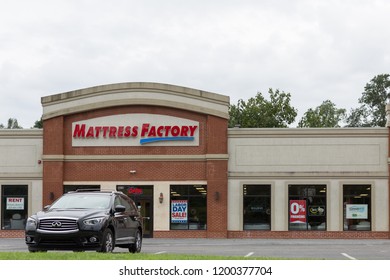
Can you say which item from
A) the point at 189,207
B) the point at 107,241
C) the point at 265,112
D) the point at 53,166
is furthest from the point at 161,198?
the point at 265,112

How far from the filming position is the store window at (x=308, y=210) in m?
40.7

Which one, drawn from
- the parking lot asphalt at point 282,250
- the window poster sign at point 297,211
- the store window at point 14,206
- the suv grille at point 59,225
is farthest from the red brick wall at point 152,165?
the suv grille at point 59,225

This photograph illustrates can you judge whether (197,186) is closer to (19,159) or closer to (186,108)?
(186,108)

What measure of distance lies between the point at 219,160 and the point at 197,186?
178 cm

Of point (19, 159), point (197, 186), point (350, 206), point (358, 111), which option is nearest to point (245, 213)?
point (197, 186)

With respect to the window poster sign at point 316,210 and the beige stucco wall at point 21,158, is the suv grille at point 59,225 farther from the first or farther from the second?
the window poster sign at point 316,210

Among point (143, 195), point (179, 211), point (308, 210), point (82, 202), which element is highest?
point (82, 202)

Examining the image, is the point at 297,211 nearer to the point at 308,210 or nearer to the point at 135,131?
the point at 308,210

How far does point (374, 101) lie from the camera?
331ft

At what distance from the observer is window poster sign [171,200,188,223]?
134 ft

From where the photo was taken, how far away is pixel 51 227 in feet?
64.0

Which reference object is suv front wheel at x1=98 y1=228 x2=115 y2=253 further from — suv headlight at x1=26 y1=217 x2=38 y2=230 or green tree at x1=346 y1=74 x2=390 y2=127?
green tree at x1=346 y1=74 x2=390 y2=127

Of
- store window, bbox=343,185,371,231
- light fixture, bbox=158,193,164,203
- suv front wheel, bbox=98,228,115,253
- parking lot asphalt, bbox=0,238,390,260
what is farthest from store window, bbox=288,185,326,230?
suv front wheel, bbox=98,228,115,253

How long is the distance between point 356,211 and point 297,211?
300 cm
